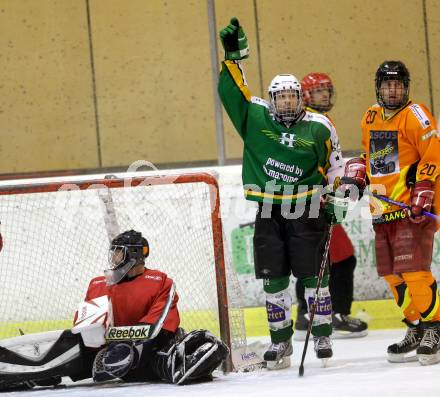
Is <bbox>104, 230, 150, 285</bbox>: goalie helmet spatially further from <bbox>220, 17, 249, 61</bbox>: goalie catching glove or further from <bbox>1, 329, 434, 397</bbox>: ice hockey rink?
<bbox>220, 17, 249, 61</bbox>: goalie catching glove

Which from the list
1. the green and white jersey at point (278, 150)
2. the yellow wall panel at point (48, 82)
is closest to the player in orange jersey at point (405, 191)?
the green and white jersey at point (278, 150)

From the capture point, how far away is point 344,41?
24.7 feet

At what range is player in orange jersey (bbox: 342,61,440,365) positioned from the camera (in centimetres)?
475

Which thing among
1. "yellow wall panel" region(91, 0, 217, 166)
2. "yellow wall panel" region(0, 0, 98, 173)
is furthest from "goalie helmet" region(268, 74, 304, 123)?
"yellow wall panel" region(0, 0, 98, 173)

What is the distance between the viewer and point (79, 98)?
7711 millimetres

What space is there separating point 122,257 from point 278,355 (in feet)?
2.68

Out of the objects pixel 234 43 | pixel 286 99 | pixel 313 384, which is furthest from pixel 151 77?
pixel 313 384

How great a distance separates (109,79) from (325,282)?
3388 mm

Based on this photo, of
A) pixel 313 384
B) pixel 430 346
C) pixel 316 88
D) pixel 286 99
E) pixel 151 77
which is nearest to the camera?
pixel 313 384

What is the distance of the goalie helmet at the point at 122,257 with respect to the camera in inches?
187

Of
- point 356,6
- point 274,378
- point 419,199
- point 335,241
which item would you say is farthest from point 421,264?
point 356,6

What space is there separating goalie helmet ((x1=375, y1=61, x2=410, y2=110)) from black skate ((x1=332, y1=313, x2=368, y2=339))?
1507 millimetres

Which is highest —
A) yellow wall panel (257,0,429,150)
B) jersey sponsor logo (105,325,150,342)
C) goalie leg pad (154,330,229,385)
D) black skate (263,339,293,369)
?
yellow wall panel (257,0,429,150)

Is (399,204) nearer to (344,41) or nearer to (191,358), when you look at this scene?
(191,358)
